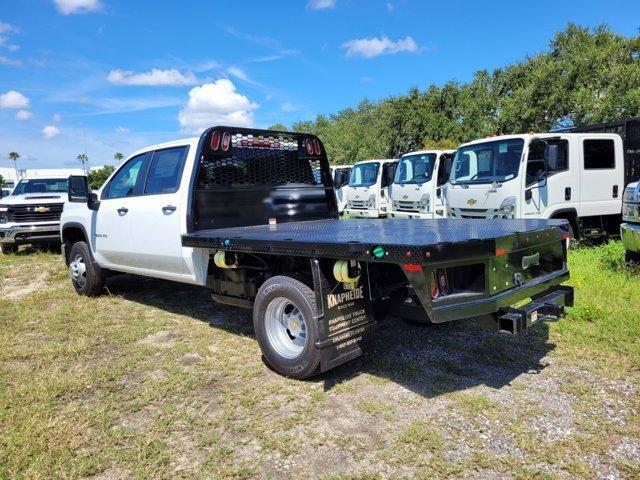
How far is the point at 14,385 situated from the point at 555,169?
837cm

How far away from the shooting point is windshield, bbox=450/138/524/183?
8.84 m

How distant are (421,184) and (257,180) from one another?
327 inches

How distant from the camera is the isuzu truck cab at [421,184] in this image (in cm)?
1292

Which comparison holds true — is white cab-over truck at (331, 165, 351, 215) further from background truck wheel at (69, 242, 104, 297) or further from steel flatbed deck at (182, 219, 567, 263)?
steel flatbed deck at (182, 219, 567, 263)

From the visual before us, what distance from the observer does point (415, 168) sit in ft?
45.0

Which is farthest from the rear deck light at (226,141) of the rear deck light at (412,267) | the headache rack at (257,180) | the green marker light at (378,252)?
the rear deck light at (412,267)

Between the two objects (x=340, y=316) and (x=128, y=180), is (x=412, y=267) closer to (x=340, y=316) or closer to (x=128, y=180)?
(x=340, y=316)

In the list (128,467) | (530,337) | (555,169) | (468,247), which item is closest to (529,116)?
(555,169)

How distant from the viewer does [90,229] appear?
670 centimetres

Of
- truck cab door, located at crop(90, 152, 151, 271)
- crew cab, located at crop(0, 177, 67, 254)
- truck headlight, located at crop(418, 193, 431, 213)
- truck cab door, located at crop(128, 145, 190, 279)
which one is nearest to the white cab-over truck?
truck headlight, located at crop(418, 193, 431, 213)

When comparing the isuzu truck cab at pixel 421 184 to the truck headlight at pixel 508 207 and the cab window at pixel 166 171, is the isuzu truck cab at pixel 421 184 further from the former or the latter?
the cab window at pixel 166 171

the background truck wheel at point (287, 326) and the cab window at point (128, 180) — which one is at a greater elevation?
the cab window at point (128, 180)

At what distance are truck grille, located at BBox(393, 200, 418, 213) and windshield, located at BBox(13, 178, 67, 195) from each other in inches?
349

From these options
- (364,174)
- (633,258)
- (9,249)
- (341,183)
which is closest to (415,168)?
(364,174)
